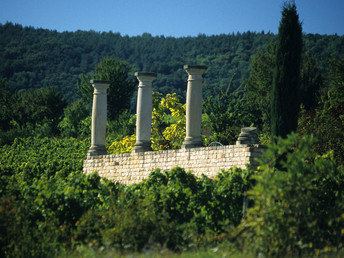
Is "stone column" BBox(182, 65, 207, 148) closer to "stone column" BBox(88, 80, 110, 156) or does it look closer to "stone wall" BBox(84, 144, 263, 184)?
"stone wall" BBox(84, 144, 263, 184)

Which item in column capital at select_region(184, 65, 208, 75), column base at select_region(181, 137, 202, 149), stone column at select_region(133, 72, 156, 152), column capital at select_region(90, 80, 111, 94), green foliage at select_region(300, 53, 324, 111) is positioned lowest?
column base at select_region(181, 137, 202, 149)

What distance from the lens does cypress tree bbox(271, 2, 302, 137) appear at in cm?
2180

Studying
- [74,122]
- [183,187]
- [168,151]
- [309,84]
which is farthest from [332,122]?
[74,122]

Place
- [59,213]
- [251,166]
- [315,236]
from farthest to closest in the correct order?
1. [251,166]
2. [59,213]
3. [315,236]

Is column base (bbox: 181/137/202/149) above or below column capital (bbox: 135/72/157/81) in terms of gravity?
below

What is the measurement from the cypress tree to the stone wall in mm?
2556

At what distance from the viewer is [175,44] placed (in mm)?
108062

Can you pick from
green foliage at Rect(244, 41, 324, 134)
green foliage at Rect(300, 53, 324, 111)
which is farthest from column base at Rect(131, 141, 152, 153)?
green foliage at Rect(300, 53, 324, 111)

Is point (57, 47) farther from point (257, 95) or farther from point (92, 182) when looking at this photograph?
point (92, 182)

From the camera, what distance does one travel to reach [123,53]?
111 meters

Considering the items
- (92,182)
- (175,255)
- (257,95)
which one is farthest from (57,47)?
(175,255)

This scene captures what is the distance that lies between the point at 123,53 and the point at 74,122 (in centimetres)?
5332

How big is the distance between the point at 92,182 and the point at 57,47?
288ft

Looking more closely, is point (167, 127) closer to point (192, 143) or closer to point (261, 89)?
point (261, 89)
